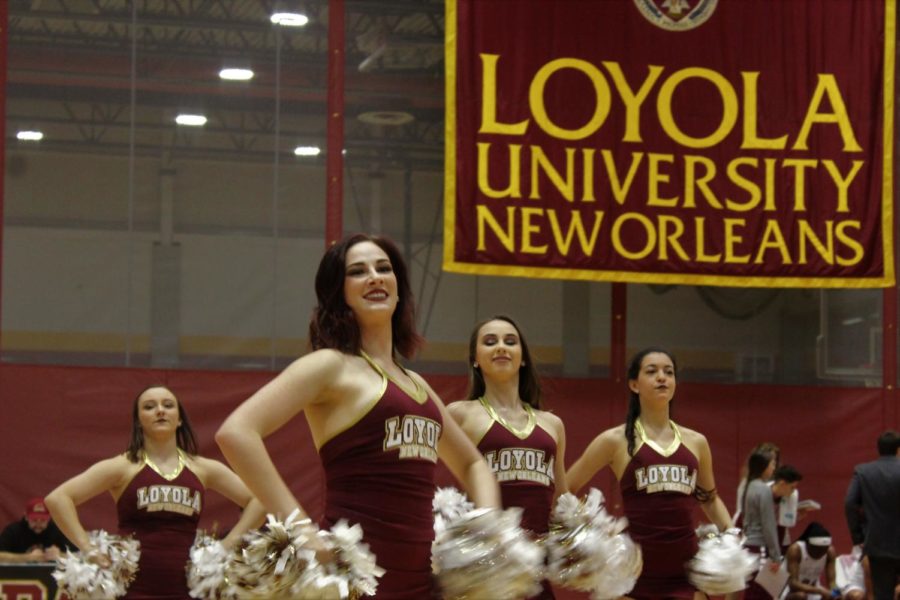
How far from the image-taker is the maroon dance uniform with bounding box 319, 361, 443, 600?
3.61m

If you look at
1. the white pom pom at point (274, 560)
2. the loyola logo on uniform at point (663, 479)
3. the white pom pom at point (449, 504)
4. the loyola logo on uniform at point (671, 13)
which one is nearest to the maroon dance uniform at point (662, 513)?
the loyola logo on uniform at point (663, 479)

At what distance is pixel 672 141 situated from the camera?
1157 centimetres

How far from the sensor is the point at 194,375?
1092cm

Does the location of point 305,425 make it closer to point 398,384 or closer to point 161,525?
point 161,525

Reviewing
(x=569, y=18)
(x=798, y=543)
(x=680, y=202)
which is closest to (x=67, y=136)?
(x=569, y=18)

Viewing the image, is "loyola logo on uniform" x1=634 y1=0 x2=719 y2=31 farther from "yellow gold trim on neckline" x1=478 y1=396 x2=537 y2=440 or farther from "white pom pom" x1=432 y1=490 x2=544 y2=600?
"white pom pom" x1=432 y1=490 x2=544 y2=600

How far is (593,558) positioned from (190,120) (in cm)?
722

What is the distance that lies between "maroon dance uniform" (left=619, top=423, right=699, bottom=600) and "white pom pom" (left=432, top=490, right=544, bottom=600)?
123 inches

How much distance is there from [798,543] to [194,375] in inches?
178

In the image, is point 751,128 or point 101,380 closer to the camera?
point 101,380

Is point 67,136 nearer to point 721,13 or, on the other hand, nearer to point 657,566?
point 721,13

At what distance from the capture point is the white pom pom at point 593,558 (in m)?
4.57

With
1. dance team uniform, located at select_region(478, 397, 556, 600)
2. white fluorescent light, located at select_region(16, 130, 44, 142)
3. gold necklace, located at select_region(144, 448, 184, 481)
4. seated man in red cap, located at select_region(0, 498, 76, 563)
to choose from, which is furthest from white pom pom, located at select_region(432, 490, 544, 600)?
white fluorescent light, located at select_region(16, 130, 44, 142)

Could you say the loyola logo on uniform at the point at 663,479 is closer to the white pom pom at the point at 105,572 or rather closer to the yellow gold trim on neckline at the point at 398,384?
the white pom pom at the point at 105,572
